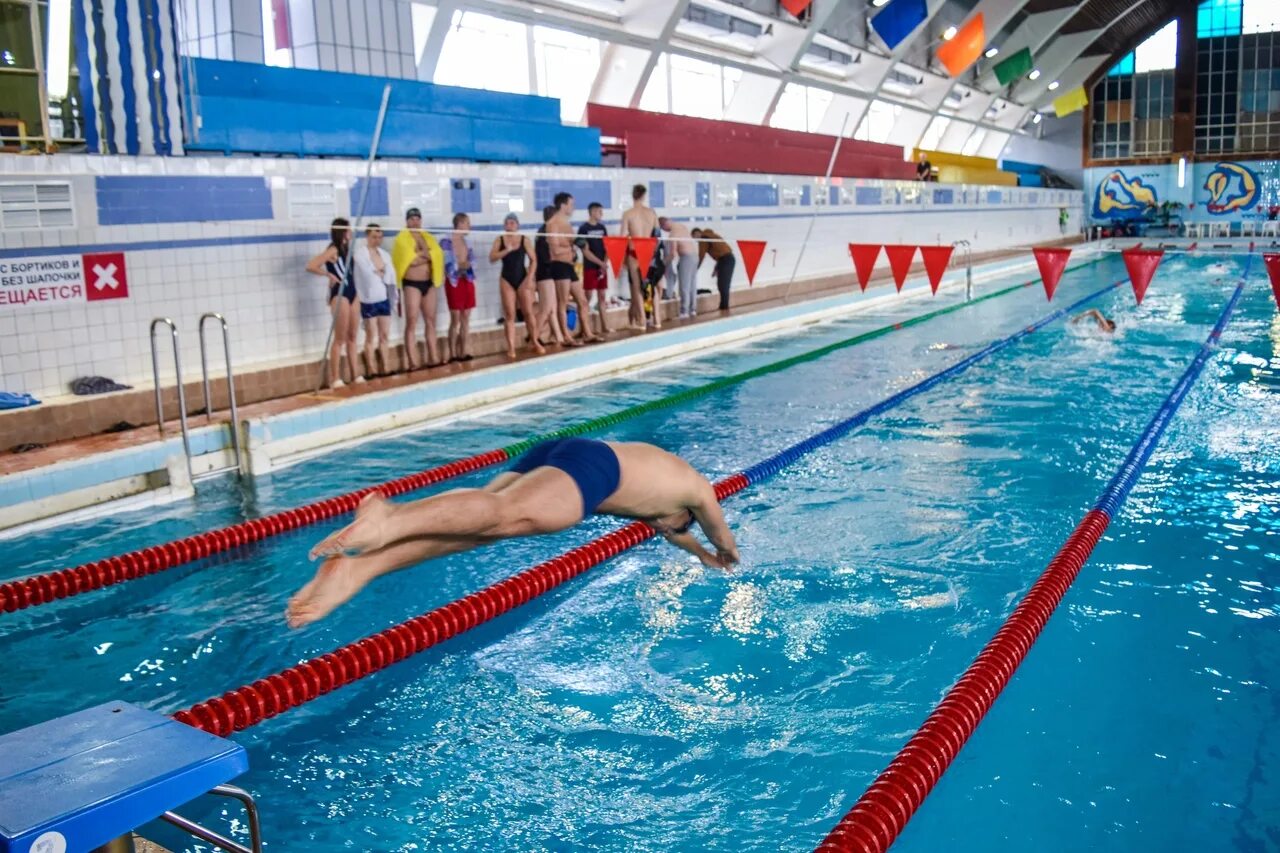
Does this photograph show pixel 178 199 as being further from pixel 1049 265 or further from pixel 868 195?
pixel 868 195

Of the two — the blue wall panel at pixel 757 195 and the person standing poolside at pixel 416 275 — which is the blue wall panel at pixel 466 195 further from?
the blue wall panel at pixel 757 195

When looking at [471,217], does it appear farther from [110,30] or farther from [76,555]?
[76,555]

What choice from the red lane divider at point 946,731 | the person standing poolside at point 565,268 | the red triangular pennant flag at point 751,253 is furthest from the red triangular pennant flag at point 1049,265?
the red lane divider at point 946,731

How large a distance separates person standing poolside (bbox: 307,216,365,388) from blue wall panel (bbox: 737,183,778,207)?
8531 millimetres

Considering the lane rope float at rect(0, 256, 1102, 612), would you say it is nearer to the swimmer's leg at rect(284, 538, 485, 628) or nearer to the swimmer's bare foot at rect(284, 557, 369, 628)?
the swimmer's leg at rect(284, 538, 485, 628)

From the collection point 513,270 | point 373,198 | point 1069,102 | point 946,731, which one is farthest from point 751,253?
point 1069,102

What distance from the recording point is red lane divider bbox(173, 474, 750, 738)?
3135 millimetres

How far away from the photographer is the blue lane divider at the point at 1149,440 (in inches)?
205

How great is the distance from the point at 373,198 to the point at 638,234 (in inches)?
116

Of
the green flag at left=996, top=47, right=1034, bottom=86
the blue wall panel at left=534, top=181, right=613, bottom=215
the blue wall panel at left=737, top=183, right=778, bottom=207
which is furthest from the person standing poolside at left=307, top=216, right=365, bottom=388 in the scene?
the green flag at left=996, top=47, right=1034, bottom=86

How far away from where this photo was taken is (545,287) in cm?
974

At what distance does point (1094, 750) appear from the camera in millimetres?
2969

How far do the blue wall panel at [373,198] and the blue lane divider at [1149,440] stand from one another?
628 centimetres

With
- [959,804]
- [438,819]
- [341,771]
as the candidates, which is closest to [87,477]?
[341,771]
